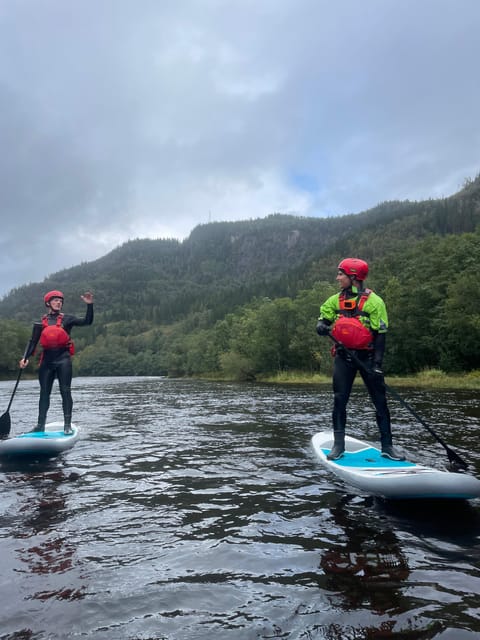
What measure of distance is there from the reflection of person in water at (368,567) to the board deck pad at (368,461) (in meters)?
1.70

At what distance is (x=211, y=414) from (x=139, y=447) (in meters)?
7.10

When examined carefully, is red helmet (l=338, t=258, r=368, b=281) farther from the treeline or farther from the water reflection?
the treeline

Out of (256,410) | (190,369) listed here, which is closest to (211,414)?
(256,410)

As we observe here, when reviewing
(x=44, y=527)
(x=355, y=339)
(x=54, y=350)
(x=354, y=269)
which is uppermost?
(x=354, y=269)

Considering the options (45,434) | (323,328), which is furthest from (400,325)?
(45,434)

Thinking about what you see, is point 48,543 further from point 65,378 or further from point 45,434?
point 65,378

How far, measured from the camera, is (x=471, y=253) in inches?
1999

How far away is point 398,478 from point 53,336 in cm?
756

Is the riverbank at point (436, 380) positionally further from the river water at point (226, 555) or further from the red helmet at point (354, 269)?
the river water at point (226, 555)

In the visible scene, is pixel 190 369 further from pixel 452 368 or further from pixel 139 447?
pixel 139 447

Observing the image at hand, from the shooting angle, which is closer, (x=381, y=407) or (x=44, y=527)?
(x=44, y=527)

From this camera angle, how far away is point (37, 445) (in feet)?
29.0

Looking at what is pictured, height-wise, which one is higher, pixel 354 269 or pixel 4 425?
pixel 354 269

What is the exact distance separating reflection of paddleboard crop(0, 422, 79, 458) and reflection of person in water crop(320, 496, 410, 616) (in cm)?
621
